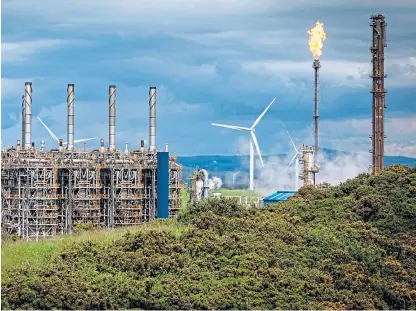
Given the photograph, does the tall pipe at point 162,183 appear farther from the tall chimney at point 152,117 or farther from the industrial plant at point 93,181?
the tall chimney at point 152,117

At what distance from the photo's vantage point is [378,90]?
60.7 meters

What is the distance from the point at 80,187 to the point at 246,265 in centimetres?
3012

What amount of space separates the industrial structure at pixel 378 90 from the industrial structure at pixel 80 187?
14.2 meters

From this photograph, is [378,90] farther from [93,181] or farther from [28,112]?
[28,112]

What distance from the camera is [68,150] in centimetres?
6166

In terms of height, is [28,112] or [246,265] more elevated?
[28,112]

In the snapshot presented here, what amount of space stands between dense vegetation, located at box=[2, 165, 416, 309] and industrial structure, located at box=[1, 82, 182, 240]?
22.7 m

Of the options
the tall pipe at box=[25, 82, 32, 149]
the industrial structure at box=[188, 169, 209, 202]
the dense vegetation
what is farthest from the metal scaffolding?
the dense vegetation

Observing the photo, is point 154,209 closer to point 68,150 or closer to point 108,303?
point 68,150

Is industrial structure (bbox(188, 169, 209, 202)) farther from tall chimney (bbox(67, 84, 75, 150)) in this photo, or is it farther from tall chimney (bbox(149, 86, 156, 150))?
tall chimney (bbox(67, 84, 75, 150))

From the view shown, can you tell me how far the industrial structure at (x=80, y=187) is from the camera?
5881cm

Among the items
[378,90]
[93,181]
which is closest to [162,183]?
[93,181]

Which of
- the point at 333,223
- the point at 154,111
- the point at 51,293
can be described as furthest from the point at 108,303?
the point at 154,111

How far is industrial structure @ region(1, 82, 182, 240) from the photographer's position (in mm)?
58812
